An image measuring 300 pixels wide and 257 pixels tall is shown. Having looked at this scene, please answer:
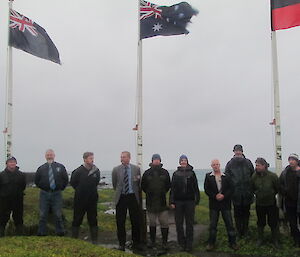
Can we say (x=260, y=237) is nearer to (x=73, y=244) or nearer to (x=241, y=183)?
(x=241, y=183)

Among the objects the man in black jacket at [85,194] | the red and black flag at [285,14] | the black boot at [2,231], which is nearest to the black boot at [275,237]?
the man in black jacket at [85,194]

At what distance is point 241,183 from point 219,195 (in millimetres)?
966

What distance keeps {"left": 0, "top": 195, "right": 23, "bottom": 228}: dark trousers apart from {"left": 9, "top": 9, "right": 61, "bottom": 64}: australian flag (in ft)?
17.9

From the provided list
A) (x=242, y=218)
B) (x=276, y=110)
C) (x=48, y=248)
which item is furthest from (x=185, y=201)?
(x=276, y=110)

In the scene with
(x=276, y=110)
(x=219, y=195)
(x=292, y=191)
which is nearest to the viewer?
(x=292, y=191)

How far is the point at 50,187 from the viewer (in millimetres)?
9695

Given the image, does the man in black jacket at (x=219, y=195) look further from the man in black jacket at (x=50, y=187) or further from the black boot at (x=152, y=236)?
the man in black jacket at (x=50, y=187)

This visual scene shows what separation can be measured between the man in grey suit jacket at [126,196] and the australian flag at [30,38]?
5767 mm

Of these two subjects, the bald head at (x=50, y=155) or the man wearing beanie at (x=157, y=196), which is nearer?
the man wearing beanie at (x=157, y=196)

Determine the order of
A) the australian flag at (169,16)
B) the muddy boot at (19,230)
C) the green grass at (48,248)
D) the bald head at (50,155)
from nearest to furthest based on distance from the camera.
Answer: the green grass at (48,248) → the bald head at (50,155) → the muddy boot at (19,230) → the australian flag at (169,16)

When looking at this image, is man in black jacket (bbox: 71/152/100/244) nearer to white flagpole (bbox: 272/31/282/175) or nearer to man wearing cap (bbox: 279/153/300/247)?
man wearing cap (bbox: 279/153/300/247)

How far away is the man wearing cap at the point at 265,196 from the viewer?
9.11 meters

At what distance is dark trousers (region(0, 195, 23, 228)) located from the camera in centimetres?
972

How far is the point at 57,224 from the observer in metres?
9.82
